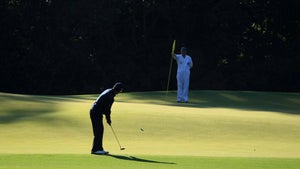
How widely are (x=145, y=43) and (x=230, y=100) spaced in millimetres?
19774

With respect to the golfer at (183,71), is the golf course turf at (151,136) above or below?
below

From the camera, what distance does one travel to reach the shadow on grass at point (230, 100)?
106 ft

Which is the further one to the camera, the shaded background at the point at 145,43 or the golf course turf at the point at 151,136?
the shaded background at the point at 145,43

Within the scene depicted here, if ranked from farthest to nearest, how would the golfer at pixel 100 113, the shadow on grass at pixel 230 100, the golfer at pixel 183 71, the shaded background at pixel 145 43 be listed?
1. the shaded background at pixel 145 43
2. the shadow on grass at pixel 230 100
3. the golfer at pixel 183 71
4. the golfer at pixel 100 113

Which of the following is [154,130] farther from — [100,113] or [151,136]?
[100,113]

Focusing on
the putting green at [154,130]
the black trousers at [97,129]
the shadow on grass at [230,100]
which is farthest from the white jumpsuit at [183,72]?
the black trousers at [97,129]

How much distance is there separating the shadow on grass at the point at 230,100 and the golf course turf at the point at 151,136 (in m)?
1.18

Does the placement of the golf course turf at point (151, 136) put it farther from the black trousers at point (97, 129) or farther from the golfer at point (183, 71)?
the golfer at point (183, 71)

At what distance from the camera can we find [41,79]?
51594 mm

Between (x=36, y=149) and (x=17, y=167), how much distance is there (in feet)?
15.8

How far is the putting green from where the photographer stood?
19969 mm

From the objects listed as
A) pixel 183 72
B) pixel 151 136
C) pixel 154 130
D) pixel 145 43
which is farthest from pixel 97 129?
pixel 145 43

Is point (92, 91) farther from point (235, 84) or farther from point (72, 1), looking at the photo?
point (235, 84)

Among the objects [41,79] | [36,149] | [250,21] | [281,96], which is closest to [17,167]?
[36,149]
